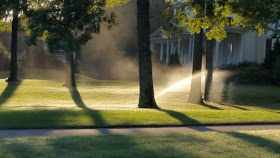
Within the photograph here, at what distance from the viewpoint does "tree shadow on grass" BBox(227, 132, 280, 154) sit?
27.4 ft

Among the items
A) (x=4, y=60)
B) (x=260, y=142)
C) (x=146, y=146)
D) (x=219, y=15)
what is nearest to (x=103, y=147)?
(x=146, y=146)

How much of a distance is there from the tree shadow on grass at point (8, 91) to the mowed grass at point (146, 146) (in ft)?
40.9

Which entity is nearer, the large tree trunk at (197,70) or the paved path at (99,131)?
the paved path at (99,131)

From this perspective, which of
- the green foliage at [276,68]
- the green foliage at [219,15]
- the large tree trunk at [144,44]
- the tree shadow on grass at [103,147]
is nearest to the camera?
the tree shadow on grass at [103,147]

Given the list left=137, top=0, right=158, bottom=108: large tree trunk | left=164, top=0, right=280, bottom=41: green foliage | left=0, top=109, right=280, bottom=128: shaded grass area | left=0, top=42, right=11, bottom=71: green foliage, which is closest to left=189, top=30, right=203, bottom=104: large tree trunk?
left=164, top=0, right=280, bottom=41: green foliage

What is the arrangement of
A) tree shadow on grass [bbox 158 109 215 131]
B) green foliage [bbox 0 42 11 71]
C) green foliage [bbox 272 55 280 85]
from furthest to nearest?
1. green foliage [bbox 0 42 11 71]
2. green foliage [bbox 272 55 280 85]
3. tree shadow on grass [bbox 158 109 215 131]

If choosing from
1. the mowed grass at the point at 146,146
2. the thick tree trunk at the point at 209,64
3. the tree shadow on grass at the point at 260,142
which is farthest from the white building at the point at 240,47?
the mowed grass at the point at 146,146

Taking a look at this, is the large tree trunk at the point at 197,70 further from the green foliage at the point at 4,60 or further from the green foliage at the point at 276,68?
the green foliage at the point at 4,60

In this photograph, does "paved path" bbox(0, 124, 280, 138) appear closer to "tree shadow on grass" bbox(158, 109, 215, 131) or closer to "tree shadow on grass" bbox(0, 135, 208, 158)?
"tree shadow on grass" bbox(158, 109, 215, 131)

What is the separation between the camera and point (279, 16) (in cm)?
775

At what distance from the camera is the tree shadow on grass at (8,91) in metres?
21.5

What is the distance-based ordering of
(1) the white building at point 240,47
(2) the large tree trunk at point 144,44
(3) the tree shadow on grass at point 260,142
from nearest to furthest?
(3) the tree shadow on grass at point 260,142 < (2) the large tree trunk at point 144,44 < (1) the white building at point 240,47

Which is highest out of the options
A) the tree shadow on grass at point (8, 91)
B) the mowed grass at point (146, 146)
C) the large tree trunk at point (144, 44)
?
the large tree trunk at point (144, 44)

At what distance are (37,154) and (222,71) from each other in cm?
2862
